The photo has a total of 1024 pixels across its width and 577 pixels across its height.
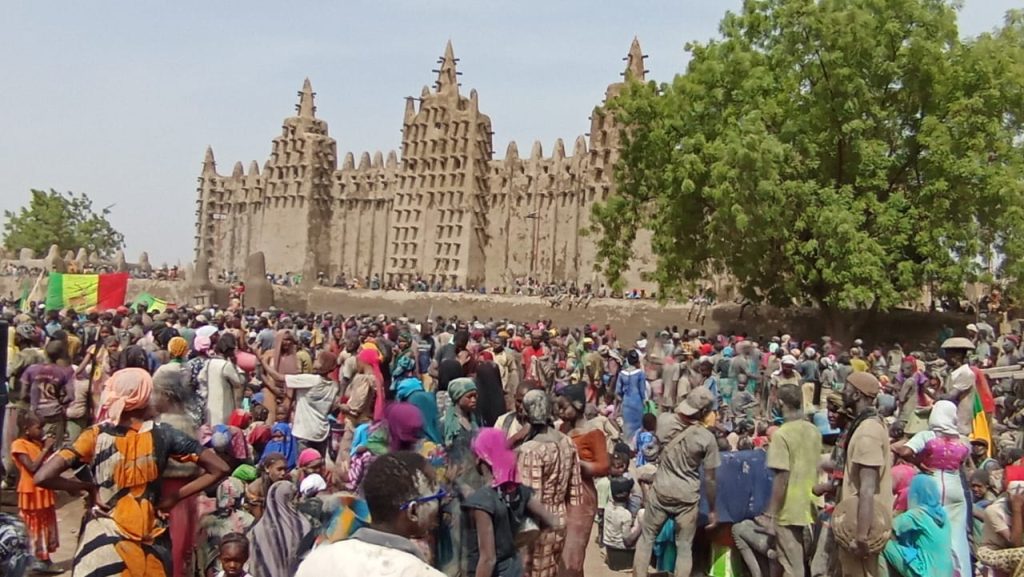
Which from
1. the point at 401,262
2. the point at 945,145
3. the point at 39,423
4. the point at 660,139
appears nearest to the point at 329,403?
the point at 39,423

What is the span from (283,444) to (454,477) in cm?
304

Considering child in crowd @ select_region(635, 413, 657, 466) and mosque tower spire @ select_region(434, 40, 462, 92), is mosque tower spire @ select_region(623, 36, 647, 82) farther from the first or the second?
child in crowd @ select_region(635, 413, 657, 466)

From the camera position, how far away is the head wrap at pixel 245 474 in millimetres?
6984

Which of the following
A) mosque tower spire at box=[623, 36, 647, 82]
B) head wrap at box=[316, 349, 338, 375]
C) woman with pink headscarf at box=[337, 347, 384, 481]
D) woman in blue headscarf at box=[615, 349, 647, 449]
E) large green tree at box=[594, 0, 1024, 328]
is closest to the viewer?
woman with pink headscarf at box=[337, 347, 384, 481]

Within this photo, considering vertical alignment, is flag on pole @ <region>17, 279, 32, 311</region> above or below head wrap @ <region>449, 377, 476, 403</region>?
below

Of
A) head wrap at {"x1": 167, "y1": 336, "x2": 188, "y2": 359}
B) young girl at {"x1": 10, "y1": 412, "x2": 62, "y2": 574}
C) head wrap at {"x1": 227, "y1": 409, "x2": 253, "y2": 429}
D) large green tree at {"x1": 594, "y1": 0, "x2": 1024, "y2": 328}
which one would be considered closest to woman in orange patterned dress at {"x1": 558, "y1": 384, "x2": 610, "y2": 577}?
head wrap at {"x1": 227, "y1": 409, "x2": 253, "y2": 429}

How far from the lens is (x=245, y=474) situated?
276 inches

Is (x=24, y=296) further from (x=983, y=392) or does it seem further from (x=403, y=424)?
(x=403, y=424)

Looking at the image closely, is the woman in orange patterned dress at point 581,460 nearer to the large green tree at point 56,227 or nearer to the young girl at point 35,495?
the young girl at point 35,495

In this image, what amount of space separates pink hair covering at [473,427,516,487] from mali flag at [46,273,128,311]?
2374 cm

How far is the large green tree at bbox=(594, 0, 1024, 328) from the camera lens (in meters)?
23.1

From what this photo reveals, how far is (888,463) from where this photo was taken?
5984 mm

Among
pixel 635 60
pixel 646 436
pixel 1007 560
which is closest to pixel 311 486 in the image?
pixel 1007 560

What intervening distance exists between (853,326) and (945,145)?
4697mm
